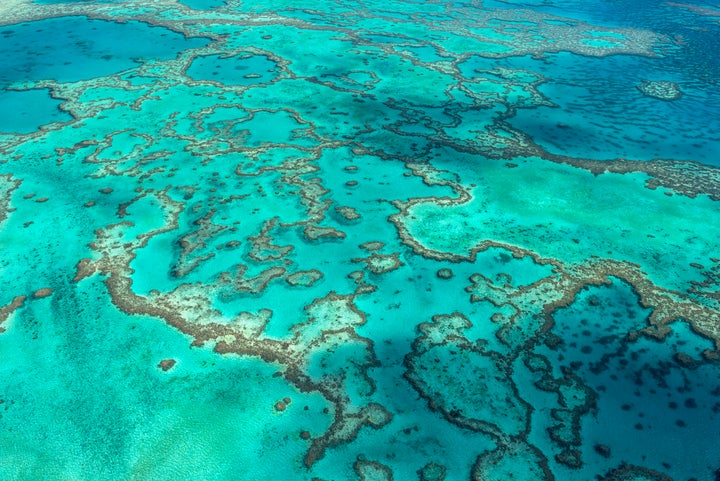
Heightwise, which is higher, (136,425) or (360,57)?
(360,57)

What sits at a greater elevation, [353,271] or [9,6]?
[9,6]

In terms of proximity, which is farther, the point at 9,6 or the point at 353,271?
the point at 9,6

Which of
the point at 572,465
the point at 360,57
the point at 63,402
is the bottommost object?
the point at 63,402

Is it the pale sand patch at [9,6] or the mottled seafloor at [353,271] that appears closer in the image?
the mottled seafloor at [353,271]

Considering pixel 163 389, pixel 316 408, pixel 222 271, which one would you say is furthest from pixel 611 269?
pixel 163 389

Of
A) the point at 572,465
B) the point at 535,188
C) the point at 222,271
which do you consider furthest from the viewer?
the point at 535,188

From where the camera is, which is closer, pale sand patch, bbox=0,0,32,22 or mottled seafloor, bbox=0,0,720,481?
mottled seafloor, bbox=0,0,720,481

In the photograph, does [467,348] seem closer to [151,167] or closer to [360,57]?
[151,167]

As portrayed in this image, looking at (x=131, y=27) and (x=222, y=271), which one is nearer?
(x=222, y=271)
